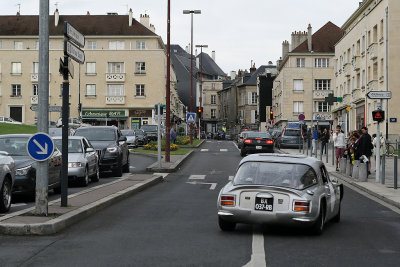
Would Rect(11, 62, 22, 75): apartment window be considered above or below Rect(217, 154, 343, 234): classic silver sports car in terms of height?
above

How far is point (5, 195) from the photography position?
12.2m

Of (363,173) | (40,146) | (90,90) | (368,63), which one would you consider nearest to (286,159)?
(40,146)

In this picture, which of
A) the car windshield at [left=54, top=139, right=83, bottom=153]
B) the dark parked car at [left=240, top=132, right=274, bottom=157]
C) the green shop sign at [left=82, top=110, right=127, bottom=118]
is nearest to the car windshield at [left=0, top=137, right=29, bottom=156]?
the car windshield at [left=54, top=139, right=83, bottom=153]

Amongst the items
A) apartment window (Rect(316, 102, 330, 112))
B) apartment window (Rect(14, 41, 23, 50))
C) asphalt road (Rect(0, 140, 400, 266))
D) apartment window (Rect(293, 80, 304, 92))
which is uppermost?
apartment window (Rect(14, 41, 23, 50))

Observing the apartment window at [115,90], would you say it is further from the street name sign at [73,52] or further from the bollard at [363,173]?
the street name sign at [73,52]

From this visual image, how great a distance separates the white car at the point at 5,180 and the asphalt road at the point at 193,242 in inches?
68.0

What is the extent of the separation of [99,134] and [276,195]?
592 inches

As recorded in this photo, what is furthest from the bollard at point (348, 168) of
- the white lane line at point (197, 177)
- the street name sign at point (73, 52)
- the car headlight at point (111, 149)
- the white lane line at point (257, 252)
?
the white lane line at point (257, 252)

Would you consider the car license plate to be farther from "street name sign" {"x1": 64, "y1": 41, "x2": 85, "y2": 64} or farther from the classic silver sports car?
"street name sign" {"x1": 64, "y1": 41, "x2": 85, "y2": 64}

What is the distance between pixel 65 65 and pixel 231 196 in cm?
398

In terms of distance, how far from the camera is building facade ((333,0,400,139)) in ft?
147

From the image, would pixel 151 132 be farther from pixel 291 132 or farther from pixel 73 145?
pixel 73 145

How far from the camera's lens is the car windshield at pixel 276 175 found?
32.3 ft

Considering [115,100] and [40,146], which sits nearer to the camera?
[40,146]
